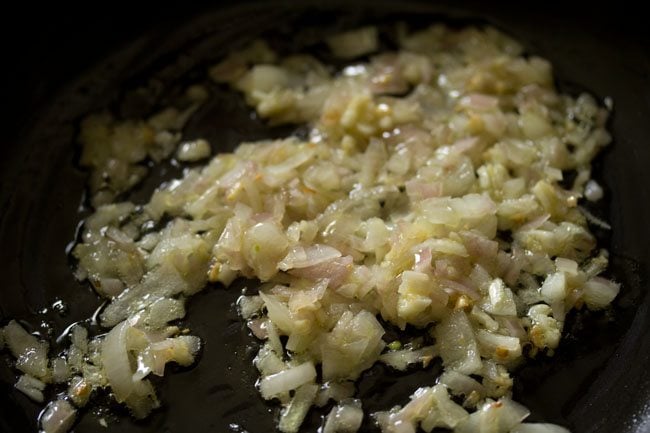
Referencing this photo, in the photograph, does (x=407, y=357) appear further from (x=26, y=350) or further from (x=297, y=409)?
(x=26, y=350)

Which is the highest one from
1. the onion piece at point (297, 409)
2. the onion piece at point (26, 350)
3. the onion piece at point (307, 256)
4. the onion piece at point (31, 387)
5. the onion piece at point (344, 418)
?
the onion piece at point (307, 256)

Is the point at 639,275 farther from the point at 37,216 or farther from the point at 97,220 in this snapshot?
the point at 37,216

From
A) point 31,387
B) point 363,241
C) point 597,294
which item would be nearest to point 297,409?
point 363,241

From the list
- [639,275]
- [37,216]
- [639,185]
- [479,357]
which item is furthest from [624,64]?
[37,216]

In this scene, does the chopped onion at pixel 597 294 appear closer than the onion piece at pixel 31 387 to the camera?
No

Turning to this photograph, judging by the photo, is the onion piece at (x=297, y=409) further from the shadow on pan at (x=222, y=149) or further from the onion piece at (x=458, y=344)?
the onion piece at (x=458, y=344)

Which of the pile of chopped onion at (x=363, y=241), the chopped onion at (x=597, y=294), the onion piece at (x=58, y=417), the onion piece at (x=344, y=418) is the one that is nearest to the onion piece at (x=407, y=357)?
the pile of chopped onion at (x=363, y=241)

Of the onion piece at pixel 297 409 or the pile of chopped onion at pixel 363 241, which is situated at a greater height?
the pile of chopped onion at pixel 363 241
